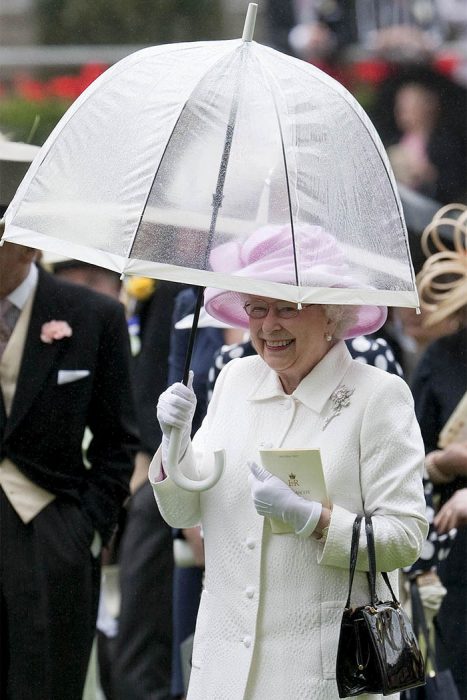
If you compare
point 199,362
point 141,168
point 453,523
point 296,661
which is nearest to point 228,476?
point 296,661

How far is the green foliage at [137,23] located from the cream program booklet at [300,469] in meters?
5.75

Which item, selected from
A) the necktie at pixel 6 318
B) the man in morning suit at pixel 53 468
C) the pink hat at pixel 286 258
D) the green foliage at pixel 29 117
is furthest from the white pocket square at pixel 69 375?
the pink hat at pixel 286 258

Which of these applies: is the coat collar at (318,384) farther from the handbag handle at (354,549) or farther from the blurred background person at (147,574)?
the blurred background person at (147,574)

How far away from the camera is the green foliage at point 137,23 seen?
29.4 feet

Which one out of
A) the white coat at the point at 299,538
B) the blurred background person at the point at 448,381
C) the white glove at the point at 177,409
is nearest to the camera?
the white coat at the point at 299,538

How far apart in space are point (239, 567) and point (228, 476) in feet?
0.75

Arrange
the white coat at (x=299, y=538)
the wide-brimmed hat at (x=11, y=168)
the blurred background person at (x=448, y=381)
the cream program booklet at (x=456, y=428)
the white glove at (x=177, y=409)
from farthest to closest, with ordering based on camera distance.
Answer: the blurred background person at (x=448, y=381)
the cream program booklet at (x=456, y=428)
the wide-brimmed hat at (x=11, y=168)
the white glove at (x=177, y=409)
the white coat at (x=299, y=538)

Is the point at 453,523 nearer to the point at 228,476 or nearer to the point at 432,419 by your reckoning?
the point at 432,419

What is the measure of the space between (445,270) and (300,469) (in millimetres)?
2306

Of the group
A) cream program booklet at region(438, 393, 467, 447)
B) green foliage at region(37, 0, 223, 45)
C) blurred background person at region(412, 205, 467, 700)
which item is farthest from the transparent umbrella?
green foliage at region(37, 0, 223, 45)

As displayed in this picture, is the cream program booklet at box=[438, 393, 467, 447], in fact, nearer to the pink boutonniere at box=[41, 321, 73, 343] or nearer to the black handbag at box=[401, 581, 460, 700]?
the black handbag at box=[401, 581, 460, 700]

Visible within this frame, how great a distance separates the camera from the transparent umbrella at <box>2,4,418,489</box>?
3514 mm

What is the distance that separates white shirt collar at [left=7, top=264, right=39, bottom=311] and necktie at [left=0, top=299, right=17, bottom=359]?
0.9 inches

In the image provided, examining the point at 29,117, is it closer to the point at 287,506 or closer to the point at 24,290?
the point at 24,290
